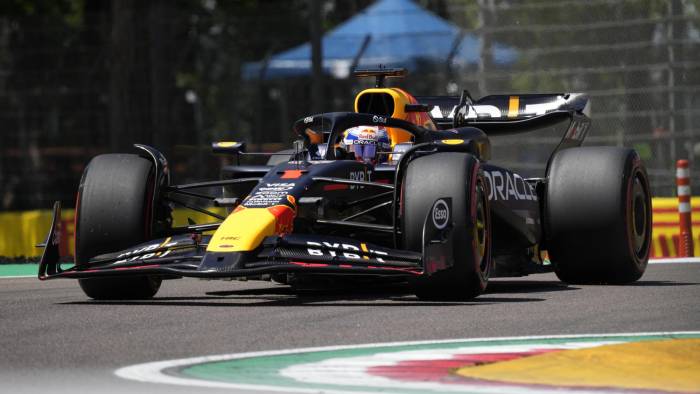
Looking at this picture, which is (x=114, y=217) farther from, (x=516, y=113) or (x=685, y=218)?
(x=685, y=218)

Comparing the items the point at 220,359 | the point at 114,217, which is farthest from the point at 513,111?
the point at 220,359

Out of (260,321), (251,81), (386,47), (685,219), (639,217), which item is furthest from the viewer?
(251,81)

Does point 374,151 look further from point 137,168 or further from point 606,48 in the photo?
point 606,48

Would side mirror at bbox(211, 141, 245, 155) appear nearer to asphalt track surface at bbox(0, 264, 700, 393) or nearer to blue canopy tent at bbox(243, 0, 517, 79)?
asphalt track surface at bbox(0, 264, 700, 393)

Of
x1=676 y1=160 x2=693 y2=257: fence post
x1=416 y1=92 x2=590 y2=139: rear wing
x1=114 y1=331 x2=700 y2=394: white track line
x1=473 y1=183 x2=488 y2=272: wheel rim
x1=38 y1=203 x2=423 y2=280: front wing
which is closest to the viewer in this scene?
x1=114 y1=331 x2=700 y2=394: white track line

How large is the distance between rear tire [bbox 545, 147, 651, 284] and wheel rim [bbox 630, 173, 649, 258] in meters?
0.03

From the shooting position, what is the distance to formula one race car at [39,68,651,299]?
28.9ft

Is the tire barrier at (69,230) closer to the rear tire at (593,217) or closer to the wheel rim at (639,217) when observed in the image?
the wheel rim at (639,217)

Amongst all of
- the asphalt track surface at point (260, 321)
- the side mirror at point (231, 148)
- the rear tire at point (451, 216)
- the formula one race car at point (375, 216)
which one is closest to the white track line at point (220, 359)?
the asphalt track surface at point (260, 321)

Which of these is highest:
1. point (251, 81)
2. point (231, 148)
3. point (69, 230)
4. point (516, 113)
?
point (251, 81)

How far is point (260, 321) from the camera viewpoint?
8.01 m

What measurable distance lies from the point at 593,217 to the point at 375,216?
146cm

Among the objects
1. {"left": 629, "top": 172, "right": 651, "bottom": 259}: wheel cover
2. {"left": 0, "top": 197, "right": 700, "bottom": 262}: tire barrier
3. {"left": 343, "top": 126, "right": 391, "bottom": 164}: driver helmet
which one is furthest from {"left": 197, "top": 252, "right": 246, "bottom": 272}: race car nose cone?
{"left": 0, "top": 197, "right": 700, "bottom": 262}: tire barrier

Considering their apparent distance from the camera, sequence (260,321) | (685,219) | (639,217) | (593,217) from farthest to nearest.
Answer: (685,219), (639,217), (593,217), (260,321)
